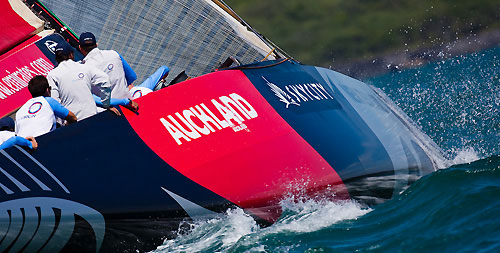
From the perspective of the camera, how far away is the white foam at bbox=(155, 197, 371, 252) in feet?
14.3

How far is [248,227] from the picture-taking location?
15.0 feet

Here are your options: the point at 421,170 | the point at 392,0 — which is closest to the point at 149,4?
the point at 421,170

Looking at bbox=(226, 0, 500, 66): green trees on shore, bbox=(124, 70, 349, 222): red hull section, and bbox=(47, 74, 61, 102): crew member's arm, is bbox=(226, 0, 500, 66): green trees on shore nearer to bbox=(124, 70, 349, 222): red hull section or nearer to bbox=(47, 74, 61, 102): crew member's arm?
bbox=(124, 70, 349, 222): red hull section

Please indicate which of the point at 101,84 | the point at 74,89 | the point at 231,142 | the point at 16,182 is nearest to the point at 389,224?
the point at 231,142

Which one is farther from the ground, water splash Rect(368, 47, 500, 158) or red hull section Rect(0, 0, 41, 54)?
water splash Rect(368, 47, 500, 158)

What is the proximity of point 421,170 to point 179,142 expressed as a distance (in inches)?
92.1

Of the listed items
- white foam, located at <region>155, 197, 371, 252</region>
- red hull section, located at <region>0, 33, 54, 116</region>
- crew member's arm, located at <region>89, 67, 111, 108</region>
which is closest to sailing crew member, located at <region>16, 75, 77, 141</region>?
crew member's arm, located at <region>89, 67, 111, 108</region>

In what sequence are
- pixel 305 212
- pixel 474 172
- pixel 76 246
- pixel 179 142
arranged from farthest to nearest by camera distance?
pixel 474 172 → pixel 305 212 → pixel 179 142 → pixel 76 246

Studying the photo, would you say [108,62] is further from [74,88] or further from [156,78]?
[156,78]

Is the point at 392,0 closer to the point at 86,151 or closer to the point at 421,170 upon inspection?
the point at 421,170

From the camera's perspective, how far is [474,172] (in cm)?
548

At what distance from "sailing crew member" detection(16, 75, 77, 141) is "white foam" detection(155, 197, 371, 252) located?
887 mm

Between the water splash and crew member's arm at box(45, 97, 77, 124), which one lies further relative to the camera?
the water splash

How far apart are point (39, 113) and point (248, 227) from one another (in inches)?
50.4
